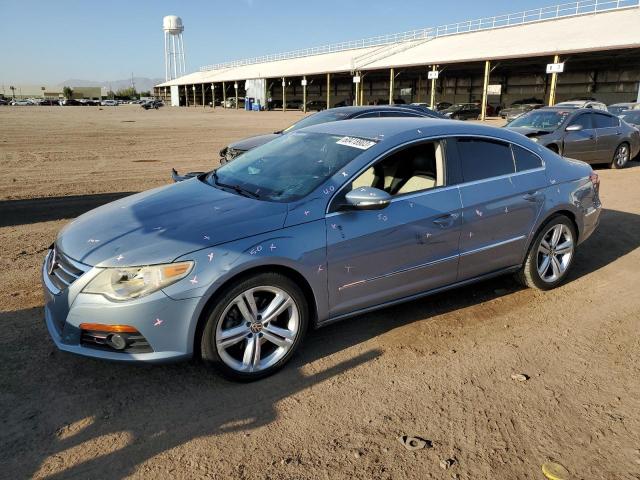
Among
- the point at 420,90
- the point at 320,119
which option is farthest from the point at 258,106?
the point at 320,119

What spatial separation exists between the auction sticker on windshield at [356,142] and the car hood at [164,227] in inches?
34.6

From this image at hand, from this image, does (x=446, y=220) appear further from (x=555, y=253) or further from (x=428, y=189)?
(x=555, y=253)

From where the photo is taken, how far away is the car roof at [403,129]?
4105mm

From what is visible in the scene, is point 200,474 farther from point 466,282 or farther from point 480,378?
point 466,282

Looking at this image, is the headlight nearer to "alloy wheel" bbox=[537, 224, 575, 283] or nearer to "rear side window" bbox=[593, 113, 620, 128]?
"alloy wheel" bbox=[537, 224, 575, 283]

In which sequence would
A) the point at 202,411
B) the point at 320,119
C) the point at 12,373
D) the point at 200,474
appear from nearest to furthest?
the point at 200,474, the point at 202,411, the point at 12,373, the point at 320,119

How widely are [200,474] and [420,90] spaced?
2359 inches

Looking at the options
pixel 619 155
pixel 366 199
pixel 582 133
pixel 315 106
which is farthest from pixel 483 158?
pixel 315 106

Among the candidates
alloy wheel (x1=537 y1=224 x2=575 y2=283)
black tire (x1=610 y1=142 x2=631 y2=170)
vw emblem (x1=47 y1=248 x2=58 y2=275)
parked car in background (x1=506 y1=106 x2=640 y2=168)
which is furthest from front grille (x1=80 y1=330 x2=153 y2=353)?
black tire (x1=610 y1=142 x2=631 y2=170)

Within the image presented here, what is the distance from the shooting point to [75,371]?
338 centimetres

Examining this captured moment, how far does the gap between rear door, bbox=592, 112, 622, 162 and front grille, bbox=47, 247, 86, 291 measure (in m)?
12.3

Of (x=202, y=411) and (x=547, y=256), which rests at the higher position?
(x=547, y=256)

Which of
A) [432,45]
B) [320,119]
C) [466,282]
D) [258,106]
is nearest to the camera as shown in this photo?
[466,282]

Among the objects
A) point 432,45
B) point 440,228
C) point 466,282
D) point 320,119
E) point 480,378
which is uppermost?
point 432,45
